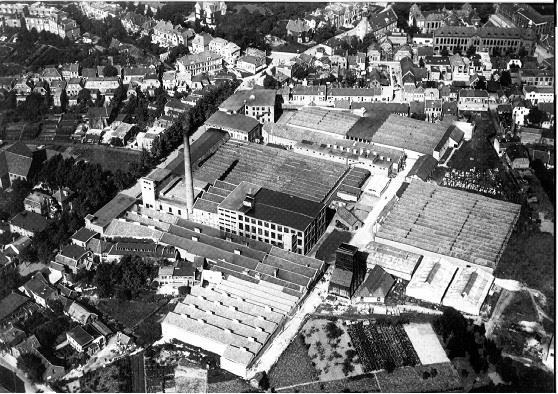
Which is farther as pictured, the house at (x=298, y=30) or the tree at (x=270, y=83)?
the house at (x=298, y=30)

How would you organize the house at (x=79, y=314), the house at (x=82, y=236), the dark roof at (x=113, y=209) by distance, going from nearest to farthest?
the house at (x=79, y=314) < the house at (x=82, y=236) < the dark roof at (x=113, y=209)

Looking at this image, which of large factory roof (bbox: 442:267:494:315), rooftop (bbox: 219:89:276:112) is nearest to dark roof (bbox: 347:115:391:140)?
rooftop (bbox: 219:89:276:112)

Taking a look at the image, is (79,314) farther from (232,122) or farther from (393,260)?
(232,122)

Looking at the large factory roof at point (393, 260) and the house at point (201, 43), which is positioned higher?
the house at point (201, 43)

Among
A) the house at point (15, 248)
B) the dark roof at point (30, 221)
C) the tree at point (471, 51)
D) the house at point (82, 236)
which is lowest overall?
the house at point (15, 248)

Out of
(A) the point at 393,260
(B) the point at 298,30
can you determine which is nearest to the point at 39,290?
(A) the point at 393,260

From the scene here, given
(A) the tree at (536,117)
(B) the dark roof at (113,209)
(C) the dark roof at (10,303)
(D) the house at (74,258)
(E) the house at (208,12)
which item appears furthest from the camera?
(E) the house at (208,12)

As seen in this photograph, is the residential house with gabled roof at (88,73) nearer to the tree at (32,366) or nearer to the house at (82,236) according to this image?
the house at (82,236)

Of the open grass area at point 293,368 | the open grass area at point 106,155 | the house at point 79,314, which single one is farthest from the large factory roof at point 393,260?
the open grass area at point 106,155
